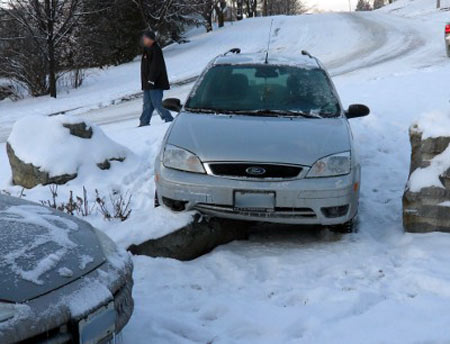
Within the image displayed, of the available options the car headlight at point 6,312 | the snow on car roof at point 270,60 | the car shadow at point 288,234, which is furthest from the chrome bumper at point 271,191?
the car headlight at point 6,312

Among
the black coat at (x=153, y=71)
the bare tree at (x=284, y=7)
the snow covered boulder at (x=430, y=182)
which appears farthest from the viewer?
the bare tree at (x=284, y=7)

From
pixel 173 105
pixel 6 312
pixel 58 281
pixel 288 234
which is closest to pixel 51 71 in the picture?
pixel 173 105

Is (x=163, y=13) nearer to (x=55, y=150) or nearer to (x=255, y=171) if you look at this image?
(x=55, y=150)

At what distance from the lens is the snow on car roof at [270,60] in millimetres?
6090

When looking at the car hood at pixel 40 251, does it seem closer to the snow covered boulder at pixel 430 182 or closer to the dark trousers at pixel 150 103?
the snow covered boulder at pixel 430 182

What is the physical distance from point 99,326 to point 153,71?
7.63 m

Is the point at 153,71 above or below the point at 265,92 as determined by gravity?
below

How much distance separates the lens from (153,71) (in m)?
9.74

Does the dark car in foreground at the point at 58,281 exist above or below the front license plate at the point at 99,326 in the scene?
above

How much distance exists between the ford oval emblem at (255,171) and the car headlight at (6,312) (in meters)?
2.41

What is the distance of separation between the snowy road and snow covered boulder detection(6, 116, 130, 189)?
193 inches

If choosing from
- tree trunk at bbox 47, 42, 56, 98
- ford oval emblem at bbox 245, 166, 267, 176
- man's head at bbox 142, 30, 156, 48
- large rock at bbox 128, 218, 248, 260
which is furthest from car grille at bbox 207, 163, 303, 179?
tree trunk at bbox 47, 42, 56, 98

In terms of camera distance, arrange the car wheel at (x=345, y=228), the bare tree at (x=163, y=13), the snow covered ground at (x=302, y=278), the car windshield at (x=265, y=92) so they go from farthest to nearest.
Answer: the bare tree at (x=163, y=13), the car windshield at (x=265, y=92), the car wheel at (x=345, y=228), the snow covered ground at (x=302, y=278)

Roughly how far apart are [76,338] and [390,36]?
25623 mm
